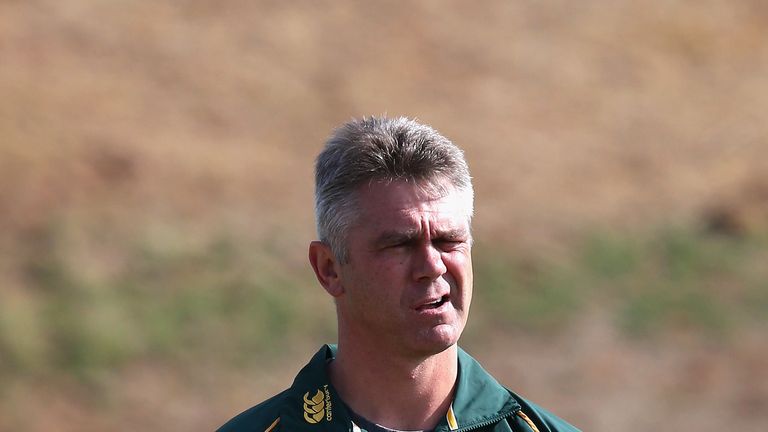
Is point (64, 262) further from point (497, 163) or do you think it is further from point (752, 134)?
point (752, 134)

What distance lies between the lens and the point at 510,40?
66.3 feet

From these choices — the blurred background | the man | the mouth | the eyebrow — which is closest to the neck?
the man

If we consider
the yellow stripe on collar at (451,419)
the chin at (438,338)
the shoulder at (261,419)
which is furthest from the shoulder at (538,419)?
the shoulder at (261,419)

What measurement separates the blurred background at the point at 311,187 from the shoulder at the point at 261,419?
841cm

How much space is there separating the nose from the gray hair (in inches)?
4.9

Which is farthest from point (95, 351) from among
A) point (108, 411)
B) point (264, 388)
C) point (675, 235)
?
point (675, 235)

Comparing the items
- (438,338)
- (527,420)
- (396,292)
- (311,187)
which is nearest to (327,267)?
(396,292)

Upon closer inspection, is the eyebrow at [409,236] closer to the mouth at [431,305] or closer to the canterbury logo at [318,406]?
the mouth at [431,305]

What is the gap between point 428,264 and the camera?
2711 millimetres

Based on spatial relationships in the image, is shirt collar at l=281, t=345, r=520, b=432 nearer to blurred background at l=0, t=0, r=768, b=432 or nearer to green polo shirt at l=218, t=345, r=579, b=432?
green polo shirt at l=218, t=345, r=579, b=432

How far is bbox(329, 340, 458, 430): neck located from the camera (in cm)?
279

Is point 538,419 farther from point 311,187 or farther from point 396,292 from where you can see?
point 311,187

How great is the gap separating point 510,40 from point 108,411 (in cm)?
1063

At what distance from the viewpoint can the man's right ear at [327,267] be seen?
112 inches
